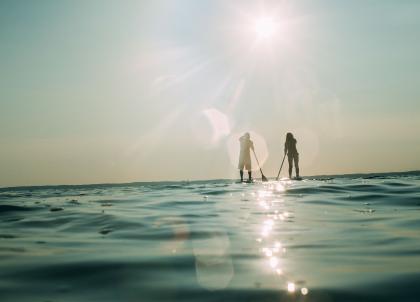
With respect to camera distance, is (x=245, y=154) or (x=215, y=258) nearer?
(x=215, y=258)

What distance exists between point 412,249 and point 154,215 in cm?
509

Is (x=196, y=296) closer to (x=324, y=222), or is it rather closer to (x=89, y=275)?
(x=89, y=275)

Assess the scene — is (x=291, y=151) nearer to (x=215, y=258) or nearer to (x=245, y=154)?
(x=245, y=154)

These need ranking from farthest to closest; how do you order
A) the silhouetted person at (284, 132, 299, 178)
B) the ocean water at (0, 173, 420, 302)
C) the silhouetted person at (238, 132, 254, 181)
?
the silhouetted person at (238, 132, 254, 181) → the silhouetted person at (284, 132, 299, 178) → the ocean water at (0, 173, 420, 302)

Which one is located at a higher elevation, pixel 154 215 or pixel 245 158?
pixel 245 158

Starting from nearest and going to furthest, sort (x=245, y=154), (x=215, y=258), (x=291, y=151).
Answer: (x=215, y=258) < (x=291, y=151) < (x=245, y=154)

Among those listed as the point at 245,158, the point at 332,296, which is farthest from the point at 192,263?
the point at 245,158

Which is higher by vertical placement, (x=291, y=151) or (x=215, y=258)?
(x=291, y=151)

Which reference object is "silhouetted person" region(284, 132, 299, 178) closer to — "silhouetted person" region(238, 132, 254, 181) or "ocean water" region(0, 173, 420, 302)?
"silhouetted person" region(238, 132, 254, 181)

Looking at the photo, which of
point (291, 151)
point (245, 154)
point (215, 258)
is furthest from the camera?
point (245, 154)

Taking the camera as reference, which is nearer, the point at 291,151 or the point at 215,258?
the point at 215,258

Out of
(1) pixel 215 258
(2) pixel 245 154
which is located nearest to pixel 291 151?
Answer: (2) pixel 245 154

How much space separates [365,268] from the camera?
355 cm

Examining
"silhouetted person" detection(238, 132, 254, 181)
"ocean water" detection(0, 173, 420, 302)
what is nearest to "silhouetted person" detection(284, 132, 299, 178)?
"silhouetted person" detection(238, 132, 254, 181)
